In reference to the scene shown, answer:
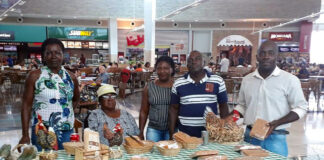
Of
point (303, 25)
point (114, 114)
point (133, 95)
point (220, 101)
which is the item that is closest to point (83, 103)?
point (114, 114)

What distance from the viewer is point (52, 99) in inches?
85.8

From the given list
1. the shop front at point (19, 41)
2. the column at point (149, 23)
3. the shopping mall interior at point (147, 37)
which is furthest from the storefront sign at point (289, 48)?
the shop front at point (19, 41)

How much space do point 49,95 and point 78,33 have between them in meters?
16.7

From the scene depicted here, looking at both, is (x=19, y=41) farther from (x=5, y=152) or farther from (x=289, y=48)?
(x=289, y=48)

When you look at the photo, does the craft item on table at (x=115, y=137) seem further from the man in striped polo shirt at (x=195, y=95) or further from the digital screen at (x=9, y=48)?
the digital screen at (x=9, y=48)

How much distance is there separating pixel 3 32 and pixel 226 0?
1389 cm

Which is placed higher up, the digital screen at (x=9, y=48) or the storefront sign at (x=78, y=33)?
the storefront sign at (x=78, y=33)

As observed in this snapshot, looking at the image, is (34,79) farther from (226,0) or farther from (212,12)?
(212,12)

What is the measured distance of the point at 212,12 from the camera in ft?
51.0

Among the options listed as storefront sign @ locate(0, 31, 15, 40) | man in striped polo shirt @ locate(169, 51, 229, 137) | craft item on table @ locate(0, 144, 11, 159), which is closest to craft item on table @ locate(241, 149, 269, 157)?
man in striped polo shirt @ locate(169, 51, 229, 137)

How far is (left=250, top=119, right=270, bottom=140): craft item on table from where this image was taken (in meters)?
2.05

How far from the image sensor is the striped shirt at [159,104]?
8.68 feet

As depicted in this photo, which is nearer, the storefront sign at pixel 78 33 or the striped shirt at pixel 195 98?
the striped shirt at pixel 195 98

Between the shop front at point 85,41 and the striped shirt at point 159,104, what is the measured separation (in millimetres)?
15382
